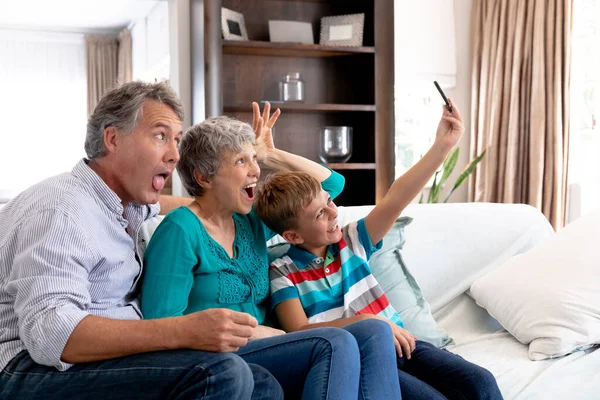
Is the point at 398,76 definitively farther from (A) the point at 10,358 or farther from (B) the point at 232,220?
(A) the point at 10,358

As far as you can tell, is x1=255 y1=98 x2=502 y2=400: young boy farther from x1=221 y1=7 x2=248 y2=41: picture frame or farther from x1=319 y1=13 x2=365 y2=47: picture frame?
x1=319 y1=13 x2=365 y2=47: picture frame

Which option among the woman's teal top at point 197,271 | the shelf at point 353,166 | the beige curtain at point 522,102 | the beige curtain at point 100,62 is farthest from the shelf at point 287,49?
the beige curtain at point 100,62

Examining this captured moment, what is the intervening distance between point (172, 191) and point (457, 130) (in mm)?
2925

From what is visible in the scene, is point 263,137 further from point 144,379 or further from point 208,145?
point 144,379

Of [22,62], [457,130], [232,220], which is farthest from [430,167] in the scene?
[22,62]

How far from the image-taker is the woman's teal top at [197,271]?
175 centimetres

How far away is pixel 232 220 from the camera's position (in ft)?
6.60

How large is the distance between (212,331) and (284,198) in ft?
2.16

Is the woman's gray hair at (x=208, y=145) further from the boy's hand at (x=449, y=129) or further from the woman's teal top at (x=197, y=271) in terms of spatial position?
the boy's hand at (x=449, y=129)

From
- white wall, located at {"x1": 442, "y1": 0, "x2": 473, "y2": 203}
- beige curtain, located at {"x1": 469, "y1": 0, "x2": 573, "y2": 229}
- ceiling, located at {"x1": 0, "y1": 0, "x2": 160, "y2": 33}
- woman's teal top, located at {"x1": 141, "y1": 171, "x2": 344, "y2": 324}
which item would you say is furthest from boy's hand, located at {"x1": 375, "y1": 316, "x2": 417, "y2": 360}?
ceiling, located at {"x1": 0, "y1": 0, "x2": 160, "y2": 33}

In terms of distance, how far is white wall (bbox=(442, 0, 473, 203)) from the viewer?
5184 mm

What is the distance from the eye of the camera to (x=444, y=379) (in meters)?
1.84

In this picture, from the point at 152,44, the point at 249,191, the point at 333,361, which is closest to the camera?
the point at 333,361

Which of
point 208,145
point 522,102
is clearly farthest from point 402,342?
point 522,102
